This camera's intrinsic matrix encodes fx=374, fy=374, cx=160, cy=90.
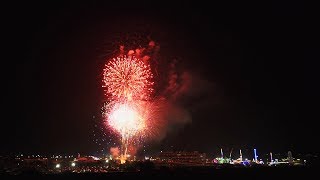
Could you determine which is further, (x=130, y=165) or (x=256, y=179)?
(x=130, y=165)

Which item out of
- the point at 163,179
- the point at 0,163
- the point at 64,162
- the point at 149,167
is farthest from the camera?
the point at 64,162

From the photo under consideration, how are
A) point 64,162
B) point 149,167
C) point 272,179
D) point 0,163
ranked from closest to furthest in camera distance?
point 272,179
point 149,167
point 0,163
point 64,162

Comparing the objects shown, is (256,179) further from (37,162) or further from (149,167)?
(37,162)

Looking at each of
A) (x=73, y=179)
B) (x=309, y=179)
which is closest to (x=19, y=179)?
(x=73, y=179)

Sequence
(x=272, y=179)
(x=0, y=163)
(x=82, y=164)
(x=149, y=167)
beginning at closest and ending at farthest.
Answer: (x=272, y=179) → (x=149, y=167) → (x=0, y=163) → (x=82, y=164)

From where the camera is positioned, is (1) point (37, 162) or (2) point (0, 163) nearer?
(2) point (0, 163)

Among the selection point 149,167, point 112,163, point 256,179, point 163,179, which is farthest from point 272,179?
point 112,163

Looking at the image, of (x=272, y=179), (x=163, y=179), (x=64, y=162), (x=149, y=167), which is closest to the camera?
(x=163, y=179)

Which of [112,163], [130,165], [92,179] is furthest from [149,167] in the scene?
[92,179]

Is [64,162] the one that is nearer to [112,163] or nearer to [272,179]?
[112,163]
